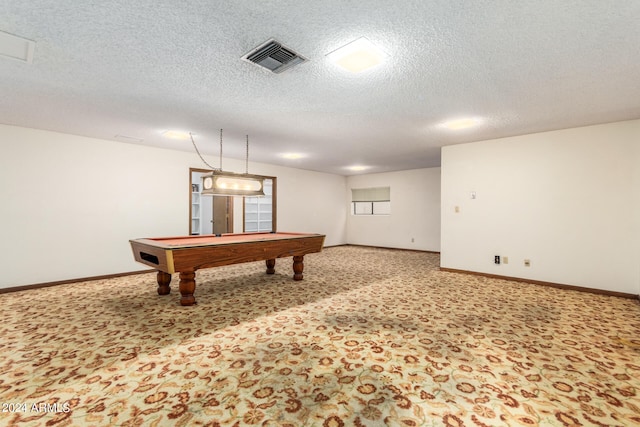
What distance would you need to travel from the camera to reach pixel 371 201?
9930mm

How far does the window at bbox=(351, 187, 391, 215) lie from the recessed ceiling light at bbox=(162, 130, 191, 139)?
6.42 metres

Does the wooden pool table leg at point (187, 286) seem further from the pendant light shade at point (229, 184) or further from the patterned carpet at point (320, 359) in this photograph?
the pendant light shade at point (229, 184)

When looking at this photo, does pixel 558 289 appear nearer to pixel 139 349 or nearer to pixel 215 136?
pixel 139 349

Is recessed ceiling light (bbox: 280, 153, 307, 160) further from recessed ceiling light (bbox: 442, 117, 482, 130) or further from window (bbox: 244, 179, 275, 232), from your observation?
recessed ceiling light (bbox: 442, 117, 482, 130)

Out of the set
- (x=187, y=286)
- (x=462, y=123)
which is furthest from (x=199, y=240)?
(x=462, y=123)

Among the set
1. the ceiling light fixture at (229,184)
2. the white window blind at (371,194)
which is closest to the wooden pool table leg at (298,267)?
the ceiling light fixture at (229,184)

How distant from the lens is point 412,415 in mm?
1661

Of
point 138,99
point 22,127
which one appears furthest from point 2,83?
point 22,127

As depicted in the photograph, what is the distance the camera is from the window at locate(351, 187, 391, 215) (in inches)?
375

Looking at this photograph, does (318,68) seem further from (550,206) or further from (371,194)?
(371,194)

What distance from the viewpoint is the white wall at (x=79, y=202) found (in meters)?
4.34

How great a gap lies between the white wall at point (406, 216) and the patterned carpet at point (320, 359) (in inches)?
173

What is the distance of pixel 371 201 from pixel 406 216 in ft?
4.75

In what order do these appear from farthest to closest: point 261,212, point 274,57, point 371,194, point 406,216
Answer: point 371,194 → point 406,216 → point 261,212 → point 274,57
